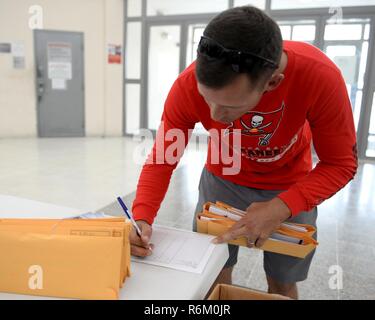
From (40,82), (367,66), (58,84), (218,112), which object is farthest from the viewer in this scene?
(58,84)

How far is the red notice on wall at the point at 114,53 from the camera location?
601cm

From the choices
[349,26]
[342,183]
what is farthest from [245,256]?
[349,26]

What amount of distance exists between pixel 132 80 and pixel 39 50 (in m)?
1.59

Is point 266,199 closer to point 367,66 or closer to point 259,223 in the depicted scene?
point 259,223

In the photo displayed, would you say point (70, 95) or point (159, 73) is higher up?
point (159, 73)

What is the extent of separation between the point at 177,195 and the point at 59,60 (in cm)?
374

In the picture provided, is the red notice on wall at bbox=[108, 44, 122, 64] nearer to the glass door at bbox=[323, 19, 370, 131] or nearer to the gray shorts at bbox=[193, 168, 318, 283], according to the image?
the glass door at bbox=[323, 19, 370, 131]

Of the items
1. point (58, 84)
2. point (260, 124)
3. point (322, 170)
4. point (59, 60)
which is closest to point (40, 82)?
point (58, 84)

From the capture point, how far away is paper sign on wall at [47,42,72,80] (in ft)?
18.6

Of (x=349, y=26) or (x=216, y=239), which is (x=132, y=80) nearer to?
(x=349, y=26)

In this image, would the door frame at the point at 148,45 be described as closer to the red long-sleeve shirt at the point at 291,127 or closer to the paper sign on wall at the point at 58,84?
the paper sign on wall at the point at 58,84

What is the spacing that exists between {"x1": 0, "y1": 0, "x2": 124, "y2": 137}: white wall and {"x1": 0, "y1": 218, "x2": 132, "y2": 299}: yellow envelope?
557 centimetres

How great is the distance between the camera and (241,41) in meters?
0.65

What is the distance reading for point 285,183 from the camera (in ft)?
3.82
